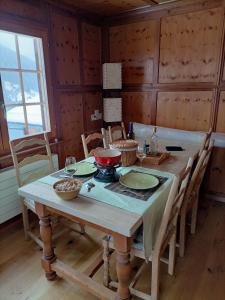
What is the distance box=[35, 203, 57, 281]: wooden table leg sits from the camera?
1.53 meters

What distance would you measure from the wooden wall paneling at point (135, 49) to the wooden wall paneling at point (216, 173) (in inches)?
51.4

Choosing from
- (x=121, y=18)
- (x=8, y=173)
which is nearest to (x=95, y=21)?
(x=121, y=18)

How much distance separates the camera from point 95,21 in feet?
10.3

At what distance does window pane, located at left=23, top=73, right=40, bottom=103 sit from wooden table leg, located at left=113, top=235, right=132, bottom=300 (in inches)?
75.6

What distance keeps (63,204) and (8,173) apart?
1.13m

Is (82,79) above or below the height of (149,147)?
above

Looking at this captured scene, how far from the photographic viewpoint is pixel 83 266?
1.82 meters

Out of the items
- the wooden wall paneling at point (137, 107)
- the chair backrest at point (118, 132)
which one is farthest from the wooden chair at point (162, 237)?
the wooden wall paneling at point (137, 107)

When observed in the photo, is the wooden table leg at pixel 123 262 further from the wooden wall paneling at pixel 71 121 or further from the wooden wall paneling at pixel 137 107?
the wooden wall paneling at pixel 137 107

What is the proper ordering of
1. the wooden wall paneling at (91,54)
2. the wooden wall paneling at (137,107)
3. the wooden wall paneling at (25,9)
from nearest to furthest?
1. the wooden wall paneling at (25,9)
2. the wooden wall paneling at (91,54)
3. the wooden wall paneling at (137,107)

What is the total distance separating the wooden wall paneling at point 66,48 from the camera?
2635 millimetres

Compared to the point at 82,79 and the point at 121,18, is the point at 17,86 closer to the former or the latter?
the point at 82,79

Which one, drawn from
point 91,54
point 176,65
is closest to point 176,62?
point 176,65

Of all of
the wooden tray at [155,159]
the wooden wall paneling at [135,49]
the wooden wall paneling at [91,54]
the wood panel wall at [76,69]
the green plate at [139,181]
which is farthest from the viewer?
the wooden wall paneling at [91,54]
